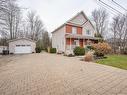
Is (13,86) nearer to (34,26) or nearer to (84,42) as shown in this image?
(84,42)

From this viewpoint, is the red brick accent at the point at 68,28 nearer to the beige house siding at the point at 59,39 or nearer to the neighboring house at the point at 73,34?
the neighboring house at the point at 73,34

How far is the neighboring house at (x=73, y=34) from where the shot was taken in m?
25.1

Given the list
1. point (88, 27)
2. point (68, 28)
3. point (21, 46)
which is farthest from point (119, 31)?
point (21, 46)

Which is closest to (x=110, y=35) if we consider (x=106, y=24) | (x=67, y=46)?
(x=106, y=24)

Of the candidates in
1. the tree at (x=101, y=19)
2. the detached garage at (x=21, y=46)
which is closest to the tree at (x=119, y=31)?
the tree at (x=101, y=19)

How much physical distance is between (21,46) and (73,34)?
13002 mm

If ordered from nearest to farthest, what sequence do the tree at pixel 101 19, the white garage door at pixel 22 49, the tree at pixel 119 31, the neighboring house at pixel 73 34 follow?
the neighboring house at pixel 73 34 < the white garage door at pixel 22 49 < the tree at pixel 119 31 < the tree at pixel 101 19

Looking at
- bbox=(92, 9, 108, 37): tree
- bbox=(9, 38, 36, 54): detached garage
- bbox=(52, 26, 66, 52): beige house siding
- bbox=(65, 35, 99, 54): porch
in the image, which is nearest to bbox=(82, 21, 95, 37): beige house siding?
bbox=(65, 35, 99, 54): porch

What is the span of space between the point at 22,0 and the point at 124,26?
3338 centimetres

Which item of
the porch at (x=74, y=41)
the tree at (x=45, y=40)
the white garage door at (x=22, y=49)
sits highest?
the tree at (x=45, y=40)

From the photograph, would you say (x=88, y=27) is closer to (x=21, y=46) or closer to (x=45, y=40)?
(x=21, y=46)

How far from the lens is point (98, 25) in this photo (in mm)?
43094

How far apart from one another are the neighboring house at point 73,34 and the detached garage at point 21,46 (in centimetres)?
597

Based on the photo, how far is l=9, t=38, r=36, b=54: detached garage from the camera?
29.0m
